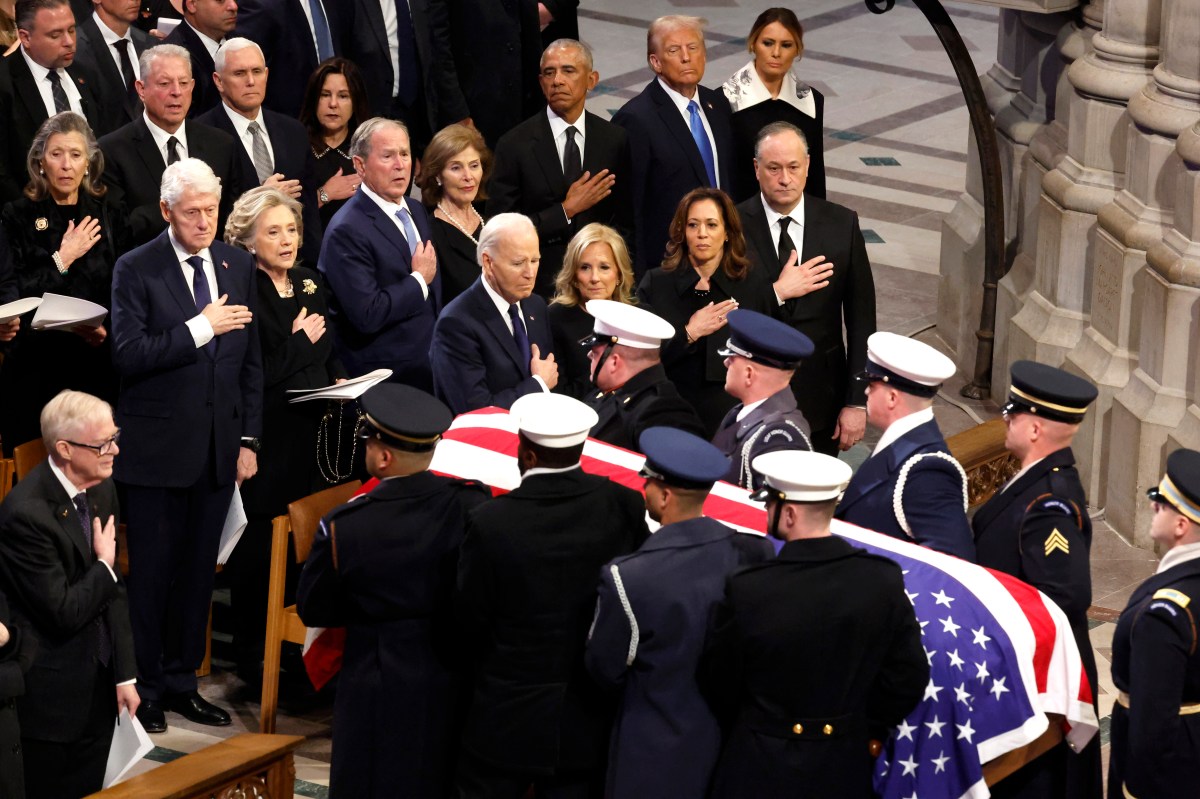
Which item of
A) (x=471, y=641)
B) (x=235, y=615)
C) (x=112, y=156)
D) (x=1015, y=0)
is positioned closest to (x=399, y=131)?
(x=112, y=156)

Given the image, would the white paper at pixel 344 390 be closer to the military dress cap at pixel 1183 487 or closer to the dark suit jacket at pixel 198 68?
the dark suit jacket at pixel 198 68

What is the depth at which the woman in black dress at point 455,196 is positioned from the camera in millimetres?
6148

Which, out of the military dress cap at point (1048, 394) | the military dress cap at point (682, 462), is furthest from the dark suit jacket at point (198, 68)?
the military dress cap at point (1048, 394)

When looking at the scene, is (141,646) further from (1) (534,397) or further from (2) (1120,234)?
(2) (1120,234)

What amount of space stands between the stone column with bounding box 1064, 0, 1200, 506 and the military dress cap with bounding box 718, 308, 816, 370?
2.33m

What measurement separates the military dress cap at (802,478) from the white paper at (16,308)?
254 cm

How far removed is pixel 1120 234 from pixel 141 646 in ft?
12.1

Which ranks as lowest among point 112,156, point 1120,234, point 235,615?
point 235,615

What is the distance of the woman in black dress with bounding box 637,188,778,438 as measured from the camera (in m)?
5.97

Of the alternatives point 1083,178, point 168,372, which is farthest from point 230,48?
point 1083,178

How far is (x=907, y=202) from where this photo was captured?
34.0 ft

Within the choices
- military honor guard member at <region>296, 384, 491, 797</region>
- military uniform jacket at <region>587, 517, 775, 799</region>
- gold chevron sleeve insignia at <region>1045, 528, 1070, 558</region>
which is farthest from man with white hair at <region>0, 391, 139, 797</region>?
gold chevron sleeve insignia at <region>1045, 528, 1070, 558</region>

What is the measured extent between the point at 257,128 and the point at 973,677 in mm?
3463

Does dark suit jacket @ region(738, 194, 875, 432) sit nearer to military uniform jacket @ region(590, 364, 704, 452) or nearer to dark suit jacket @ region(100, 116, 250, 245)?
military uniform jacket @ region(590, 364, 704, 452)
